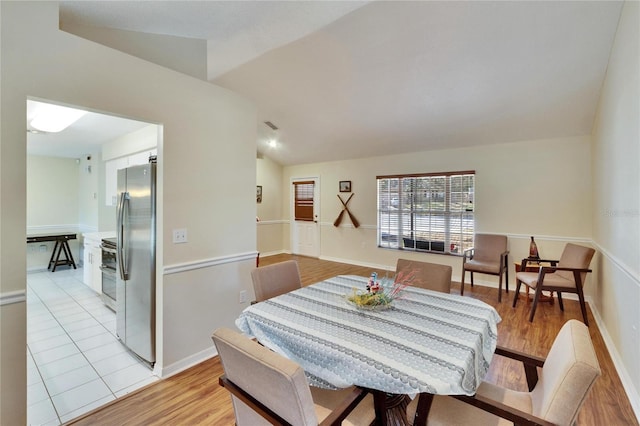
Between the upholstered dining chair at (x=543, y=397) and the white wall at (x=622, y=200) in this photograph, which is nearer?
the upholstered dining chair at (x=543, y=397)

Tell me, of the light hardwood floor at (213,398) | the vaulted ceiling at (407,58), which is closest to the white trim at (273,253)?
the vaulted ceiling at (407,58)

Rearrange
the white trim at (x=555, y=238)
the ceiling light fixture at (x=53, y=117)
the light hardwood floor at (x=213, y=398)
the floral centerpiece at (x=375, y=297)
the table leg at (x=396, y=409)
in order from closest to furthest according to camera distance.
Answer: the table leg at (x=396, y=409) < the floral centerpiece at (x=375, y=297) < the light hardwood floor at (x=213, y=398) < the ceiling light fixture at (x=53, y=117) < the white trim at (x=555, y=238)

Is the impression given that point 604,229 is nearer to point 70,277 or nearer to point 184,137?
point 184,137

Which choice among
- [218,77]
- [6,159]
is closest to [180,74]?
[6,159]

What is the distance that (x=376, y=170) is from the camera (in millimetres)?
5855

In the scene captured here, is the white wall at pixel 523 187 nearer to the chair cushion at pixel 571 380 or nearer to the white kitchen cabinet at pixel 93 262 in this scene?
the chair cushion at pixel 571 380

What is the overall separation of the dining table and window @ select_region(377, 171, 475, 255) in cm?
343

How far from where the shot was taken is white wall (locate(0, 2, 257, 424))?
155 centimetres

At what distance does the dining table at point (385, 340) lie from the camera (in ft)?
3.59

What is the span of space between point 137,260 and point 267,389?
2.06 m

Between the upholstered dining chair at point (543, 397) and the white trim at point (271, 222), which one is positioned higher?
the white trim at point (271, 222)

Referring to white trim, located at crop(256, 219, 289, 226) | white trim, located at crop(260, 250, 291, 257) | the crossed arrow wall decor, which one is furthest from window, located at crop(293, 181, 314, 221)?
white trim, located at crop(260, 250, 291, 257)

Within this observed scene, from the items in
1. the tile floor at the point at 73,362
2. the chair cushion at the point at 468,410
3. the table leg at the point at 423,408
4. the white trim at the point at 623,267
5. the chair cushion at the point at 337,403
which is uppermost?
the white trim at the point at 623,267

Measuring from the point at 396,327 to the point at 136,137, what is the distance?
4.21 m
